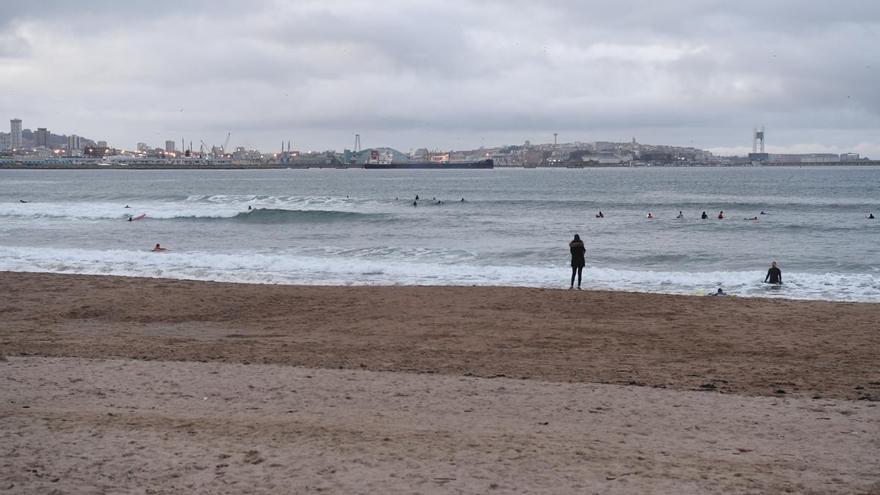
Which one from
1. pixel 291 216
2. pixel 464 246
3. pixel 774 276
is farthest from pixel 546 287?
pixel 291 216

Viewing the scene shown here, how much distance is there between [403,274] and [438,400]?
46.6 ft

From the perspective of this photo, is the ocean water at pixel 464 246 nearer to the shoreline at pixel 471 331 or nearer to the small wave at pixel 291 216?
the small wave at pixel 291 216

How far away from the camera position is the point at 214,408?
8.56m

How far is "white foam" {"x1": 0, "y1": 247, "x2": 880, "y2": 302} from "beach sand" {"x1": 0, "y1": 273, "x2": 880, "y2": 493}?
4696mm

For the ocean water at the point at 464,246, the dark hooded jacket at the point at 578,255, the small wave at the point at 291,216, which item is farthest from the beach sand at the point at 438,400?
the small wave at the point at 291,216

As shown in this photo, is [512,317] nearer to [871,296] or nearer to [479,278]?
[479,278]

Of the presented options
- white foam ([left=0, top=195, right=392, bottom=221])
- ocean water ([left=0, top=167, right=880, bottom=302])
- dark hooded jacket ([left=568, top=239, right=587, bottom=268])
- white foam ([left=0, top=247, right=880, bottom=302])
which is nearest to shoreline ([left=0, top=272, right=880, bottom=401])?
dark hooded jacket ([left=568, top=239, right=587, bottom=268])

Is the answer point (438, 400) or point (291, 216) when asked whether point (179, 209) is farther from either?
point (438, 400)

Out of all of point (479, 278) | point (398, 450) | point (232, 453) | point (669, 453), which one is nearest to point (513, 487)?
point (398, 450)

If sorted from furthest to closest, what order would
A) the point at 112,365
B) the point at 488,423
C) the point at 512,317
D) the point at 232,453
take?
Answer: the point at 512,317
the point at 112,365
the point at 488,423
the point at 232,453

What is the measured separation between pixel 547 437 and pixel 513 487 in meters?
1.39

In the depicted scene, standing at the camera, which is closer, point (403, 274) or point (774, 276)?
point (774, 276)

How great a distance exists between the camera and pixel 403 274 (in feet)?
75.8

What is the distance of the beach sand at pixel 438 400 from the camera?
21.6 ft
